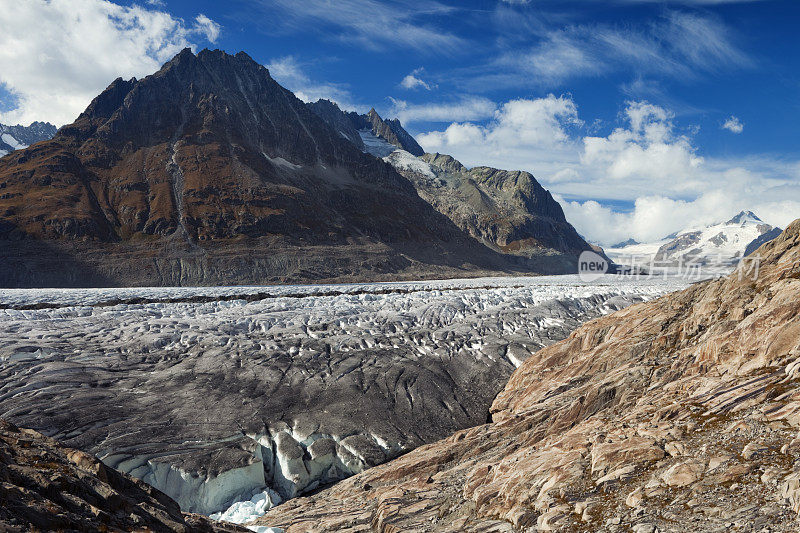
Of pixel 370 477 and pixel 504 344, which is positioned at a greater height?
pixel 504 344

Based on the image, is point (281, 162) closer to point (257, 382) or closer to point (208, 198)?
point (208, 198)

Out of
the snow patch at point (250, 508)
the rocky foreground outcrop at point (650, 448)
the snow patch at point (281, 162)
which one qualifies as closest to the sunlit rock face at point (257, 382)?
the snow patch at point (250, 508)

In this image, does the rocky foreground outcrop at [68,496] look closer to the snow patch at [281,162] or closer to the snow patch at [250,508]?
the snow patch at [250,508]

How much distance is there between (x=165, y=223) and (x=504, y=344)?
118 meters

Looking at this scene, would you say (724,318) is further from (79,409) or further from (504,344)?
(79,409)

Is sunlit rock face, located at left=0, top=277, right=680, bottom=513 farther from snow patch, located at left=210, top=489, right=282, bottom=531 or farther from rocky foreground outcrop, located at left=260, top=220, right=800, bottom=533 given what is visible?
rocky foreground outcrop, located at left=260, top=220, right=800, bottom=533

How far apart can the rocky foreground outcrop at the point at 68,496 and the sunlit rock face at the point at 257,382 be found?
332 inches

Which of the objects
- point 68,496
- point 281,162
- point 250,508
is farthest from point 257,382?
point 281,162

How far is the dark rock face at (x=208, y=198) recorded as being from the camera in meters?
109

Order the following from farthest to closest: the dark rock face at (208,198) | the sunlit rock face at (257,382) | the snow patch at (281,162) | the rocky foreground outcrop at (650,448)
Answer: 1. the snow patch at (281,162)
2. the dark rock face at (208,198)
3. the sunlit rock face at (257,382)
4. the rocky foreground outcrop at (650,448)

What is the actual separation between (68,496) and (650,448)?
12.2m

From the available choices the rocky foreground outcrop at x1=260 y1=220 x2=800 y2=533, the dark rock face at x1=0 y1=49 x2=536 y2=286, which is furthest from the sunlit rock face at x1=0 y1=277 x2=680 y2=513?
the dark rock face at x1=0 y1=49 x2=536 y2=286

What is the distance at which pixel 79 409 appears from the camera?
2031 centimetres

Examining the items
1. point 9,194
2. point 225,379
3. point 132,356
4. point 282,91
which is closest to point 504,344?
point 225,379
